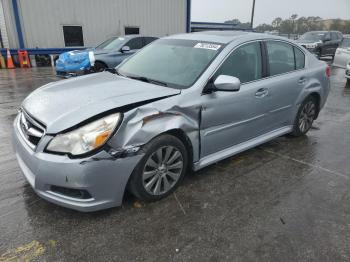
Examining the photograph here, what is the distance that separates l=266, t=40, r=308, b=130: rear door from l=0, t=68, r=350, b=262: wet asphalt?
731mm

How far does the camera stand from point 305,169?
12.8ft

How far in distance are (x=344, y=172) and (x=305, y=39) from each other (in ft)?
51.0

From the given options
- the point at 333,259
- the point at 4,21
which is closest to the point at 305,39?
the point at 4,21

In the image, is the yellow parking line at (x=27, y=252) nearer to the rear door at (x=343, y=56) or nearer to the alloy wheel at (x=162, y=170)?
the alloy wheel at (x=162, y=170)

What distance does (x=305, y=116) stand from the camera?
486 cm

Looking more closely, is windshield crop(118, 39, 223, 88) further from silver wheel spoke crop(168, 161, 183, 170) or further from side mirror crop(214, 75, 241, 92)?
silver wheel spoke crop(168, 161, 183, 170)

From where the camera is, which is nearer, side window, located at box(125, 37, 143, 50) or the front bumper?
the front bumper

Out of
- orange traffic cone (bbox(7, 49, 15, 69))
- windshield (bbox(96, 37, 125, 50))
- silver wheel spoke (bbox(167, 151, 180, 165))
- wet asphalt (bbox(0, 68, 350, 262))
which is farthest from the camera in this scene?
orange traffic cone (bbox(7, 49, 15, 69))

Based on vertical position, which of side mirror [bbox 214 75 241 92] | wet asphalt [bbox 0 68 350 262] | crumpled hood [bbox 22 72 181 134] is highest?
side mirror [bbox 214 75 241 92]

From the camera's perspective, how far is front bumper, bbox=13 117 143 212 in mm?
2418

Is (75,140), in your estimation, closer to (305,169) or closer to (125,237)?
(125,237)

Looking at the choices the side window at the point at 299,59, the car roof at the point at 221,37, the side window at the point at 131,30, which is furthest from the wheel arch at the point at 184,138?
the side window at the point at 131,30

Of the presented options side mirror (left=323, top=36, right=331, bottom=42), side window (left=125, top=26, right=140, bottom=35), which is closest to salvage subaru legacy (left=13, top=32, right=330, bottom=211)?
side mirror (left=323, top=36, right=331, bottom=42)

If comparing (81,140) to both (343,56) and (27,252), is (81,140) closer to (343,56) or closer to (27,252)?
(27,252)
